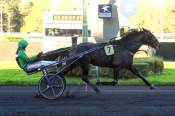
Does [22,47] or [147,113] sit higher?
[22,47]

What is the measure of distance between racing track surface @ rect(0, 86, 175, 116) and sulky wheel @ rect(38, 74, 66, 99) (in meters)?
0.24

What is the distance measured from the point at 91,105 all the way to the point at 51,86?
1979 mm

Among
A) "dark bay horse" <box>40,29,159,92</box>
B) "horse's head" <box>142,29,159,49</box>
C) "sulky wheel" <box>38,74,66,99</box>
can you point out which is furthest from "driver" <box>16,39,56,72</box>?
"horse's head" <box>142,29,159,49</box>

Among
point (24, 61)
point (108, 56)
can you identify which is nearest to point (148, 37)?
point (108, 56)

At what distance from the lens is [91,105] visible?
1298 centimetres

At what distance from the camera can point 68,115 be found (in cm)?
1127

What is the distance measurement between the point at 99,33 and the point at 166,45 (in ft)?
127

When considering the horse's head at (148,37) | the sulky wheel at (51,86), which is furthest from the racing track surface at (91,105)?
the horse's head at (148,37)

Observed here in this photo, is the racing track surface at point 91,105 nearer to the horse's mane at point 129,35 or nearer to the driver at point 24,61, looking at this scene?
the driver at point 24,61

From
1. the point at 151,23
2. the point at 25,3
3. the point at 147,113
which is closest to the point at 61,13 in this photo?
the point at 147,113

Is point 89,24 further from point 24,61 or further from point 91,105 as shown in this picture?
point 91,105

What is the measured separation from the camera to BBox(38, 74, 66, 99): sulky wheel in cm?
1468

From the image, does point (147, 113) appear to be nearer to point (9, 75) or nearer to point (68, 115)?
point (68, 115)

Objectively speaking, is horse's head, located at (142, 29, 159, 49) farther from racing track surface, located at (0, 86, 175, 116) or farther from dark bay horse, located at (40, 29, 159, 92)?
racing track surface, located at (0, 86, 175, 116)
